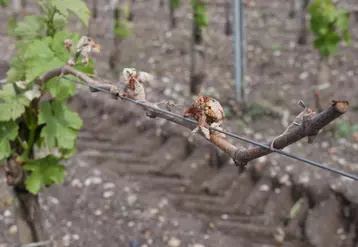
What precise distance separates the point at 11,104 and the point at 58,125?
0.28 m

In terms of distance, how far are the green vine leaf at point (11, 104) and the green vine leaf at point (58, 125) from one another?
0.14 m

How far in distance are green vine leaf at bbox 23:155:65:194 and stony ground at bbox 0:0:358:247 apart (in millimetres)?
876

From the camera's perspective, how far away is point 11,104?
239 centimetres

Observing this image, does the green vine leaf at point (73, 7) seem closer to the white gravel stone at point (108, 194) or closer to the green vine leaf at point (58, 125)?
the green vine leaf at point (58, 125)

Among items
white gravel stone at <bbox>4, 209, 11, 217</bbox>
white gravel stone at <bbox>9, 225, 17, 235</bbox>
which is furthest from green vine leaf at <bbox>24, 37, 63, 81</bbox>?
white gravel stone at <bbox>4, 209, 11, 217</bbox>

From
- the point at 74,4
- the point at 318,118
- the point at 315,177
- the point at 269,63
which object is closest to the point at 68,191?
the point at 315,177

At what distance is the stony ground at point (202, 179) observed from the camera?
4.46 m

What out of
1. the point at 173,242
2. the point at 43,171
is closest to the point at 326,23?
the point at 173,242

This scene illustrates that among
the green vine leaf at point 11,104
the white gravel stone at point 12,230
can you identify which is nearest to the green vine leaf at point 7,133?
the green vine leaf at point 11,104

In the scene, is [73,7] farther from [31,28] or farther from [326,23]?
[326,23]

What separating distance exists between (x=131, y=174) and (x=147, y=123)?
1.03m

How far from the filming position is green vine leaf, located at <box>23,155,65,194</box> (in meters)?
2.67

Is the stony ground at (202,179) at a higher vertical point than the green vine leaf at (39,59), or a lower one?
lower

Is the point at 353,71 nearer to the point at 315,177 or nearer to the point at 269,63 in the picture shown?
the point at 269,63
